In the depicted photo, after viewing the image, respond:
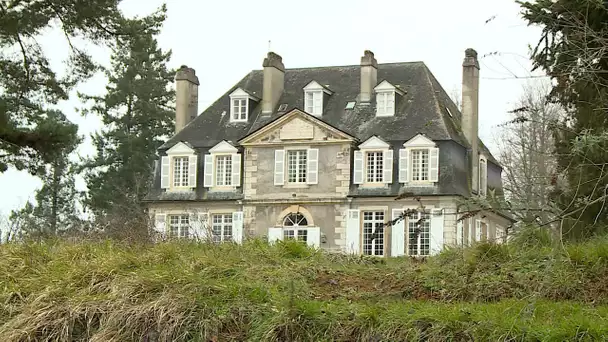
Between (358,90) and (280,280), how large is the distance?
35531 millimetres

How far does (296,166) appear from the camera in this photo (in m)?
42.6

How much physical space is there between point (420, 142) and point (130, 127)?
16.6 meters

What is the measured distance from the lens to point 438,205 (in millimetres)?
39781

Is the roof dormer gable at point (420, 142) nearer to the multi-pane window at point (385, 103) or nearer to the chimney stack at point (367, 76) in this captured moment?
the multi-pane window at point (385, 103)

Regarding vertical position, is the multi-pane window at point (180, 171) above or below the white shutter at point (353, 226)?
above

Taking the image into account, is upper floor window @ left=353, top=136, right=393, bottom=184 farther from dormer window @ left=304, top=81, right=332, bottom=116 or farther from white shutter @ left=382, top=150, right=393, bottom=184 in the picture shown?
dormer window @ left=304, top=81, right=332, bottom=116

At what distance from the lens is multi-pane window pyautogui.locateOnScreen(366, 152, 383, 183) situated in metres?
41.7

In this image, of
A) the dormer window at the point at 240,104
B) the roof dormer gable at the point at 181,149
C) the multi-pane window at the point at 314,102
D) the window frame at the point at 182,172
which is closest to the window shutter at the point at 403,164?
the multi-pane window at the point at 314,102

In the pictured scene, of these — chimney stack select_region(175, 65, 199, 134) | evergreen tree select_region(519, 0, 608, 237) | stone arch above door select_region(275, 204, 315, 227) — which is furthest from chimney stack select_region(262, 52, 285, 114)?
evergreen tree select_region(519, 0, 608, 237)

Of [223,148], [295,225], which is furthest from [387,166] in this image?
[223,148]

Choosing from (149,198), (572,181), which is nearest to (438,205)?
(149,198)

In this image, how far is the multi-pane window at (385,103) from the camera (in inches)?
1686

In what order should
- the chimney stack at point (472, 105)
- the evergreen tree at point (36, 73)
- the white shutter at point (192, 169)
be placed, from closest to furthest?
the evergreen tree at point (36, 73) → the chimney stack at point (472, 105) → the white shutter at point (192, 169)

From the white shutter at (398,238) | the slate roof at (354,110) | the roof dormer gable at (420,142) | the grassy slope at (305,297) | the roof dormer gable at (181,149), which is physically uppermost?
the slate roof at (354,110)
